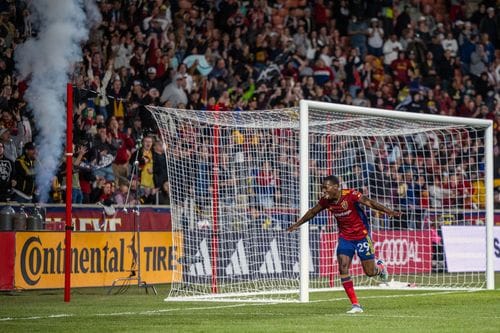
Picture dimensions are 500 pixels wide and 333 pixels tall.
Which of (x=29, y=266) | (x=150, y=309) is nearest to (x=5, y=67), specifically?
(x=29, y=266)

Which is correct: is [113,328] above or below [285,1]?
below

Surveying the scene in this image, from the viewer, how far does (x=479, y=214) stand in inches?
1033

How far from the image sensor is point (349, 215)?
15.2m

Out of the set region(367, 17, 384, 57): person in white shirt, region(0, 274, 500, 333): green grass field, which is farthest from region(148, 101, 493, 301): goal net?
region(367, 17, 384, 57): person in white shirt

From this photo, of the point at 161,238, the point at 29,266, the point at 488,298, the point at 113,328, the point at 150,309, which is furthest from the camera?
the point at 161,238

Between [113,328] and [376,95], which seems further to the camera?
[376,95]

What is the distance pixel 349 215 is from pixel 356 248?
0.48 metres

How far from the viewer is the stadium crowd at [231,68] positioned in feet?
70.4

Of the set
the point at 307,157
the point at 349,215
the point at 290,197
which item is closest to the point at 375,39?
the point at 290,197

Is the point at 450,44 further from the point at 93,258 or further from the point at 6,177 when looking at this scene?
the point at 6,177

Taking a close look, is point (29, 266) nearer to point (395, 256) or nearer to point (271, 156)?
point (271, 156)

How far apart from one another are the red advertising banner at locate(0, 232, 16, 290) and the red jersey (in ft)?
18.7

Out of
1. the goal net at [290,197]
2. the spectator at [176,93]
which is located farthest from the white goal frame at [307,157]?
the spectator at [176,93]

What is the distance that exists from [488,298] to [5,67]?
1055 cm
